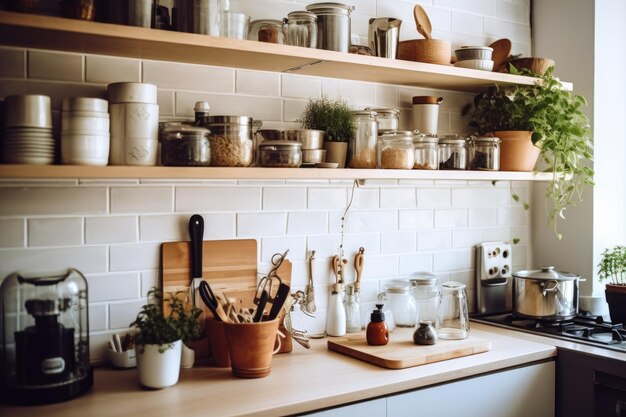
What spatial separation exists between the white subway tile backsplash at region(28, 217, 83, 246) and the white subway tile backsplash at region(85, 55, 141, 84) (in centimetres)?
47

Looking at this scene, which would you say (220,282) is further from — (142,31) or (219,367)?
(142,31)

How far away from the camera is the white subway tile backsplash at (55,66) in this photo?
6.99 feet

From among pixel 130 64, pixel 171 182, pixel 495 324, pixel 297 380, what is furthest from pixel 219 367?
pixel 495 324

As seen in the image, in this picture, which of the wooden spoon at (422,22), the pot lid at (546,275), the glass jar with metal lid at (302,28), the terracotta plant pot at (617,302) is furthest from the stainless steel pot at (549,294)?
the glass jar with metal lid at (302,28)

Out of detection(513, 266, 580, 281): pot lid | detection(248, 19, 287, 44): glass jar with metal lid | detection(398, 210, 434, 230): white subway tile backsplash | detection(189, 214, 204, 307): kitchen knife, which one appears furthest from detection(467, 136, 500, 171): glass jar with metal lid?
detection(189, 214, 204, 307): kitchen knife

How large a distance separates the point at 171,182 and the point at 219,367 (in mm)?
668

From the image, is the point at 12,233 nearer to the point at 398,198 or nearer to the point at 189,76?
the point at 189,76

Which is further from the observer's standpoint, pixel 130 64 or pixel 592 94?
pixel 592 94

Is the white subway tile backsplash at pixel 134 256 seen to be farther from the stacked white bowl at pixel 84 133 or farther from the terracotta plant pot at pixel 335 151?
the terracotta plant pot at pixel 335 151

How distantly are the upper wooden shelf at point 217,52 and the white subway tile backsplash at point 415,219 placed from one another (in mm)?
571

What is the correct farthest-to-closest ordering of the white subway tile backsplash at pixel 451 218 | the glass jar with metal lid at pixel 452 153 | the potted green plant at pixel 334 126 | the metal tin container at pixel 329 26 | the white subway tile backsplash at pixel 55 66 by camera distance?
the white subway tile backsplash at pixel 451 218, the glass jar with metal lid at pixel 452 153, the potted green plant at pixel 334 126, the metal tin container at pixel 329 26, the white subway tile backsplash at pixel 55 66

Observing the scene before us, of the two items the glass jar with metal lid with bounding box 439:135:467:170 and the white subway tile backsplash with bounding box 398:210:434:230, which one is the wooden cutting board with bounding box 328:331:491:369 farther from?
the glass jar with metal lid with bounding box 439:135:467:170

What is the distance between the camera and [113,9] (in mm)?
1998

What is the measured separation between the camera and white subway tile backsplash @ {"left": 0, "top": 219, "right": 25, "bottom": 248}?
2.09 m
